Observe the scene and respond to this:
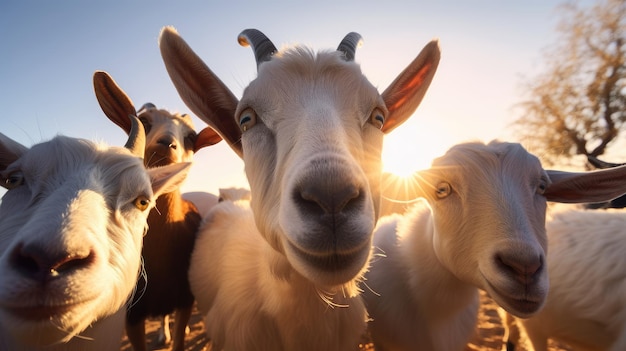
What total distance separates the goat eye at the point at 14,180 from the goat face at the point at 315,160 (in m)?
1.47

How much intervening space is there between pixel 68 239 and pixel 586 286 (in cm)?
423

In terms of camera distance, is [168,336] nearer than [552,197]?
No

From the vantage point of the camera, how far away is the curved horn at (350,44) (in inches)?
95.2

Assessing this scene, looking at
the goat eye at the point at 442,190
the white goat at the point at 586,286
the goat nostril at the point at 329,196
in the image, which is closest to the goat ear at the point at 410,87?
the goat eye at the point at 442,190

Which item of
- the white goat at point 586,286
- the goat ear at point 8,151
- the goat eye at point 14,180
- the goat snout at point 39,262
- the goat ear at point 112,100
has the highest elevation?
the goat ear at point 112,100

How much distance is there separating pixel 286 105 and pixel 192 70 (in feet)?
3.23

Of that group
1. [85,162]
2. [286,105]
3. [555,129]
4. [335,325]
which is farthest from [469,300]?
[555,129]

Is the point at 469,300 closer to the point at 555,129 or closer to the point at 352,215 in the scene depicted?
the point at 352,215

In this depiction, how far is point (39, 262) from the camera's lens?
4.59 ft

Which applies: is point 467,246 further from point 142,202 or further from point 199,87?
point 142,202

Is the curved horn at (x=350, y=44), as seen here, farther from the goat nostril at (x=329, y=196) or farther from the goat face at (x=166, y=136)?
the goat face at (x=166, y=136)

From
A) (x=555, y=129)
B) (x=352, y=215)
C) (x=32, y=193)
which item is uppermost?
(x=32, y=193)

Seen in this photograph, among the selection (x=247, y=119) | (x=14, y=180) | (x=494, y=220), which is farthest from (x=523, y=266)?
(x=14, y=180)

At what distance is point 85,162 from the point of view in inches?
84.9
